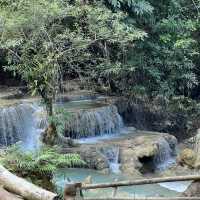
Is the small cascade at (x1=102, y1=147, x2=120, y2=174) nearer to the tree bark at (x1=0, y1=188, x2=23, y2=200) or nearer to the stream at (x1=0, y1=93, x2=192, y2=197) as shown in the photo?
the stream at (x1=0, y1=93, x2=192, y2=197)

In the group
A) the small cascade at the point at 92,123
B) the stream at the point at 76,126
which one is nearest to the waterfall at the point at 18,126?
the stream at the point at 76,126

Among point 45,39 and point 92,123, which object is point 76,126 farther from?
point 45,39

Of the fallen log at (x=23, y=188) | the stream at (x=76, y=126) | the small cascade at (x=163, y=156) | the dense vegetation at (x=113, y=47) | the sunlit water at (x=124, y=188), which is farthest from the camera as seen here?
the stream at (x=76, y=126)

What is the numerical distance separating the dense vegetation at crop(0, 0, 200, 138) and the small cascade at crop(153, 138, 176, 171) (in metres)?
2.13

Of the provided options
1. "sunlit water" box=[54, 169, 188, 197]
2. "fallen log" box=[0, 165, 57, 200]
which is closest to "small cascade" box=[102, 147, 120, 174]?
"sunlit water" box=[54, 169, 188, 197]

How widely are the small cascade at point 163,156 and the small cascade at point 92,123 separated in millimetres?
1709

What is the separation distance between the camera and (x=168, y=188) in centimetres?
1005

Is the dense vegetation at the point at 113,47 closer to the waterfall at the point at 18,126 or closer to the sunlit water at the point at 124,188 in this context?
the waterfall at the point at 18,126

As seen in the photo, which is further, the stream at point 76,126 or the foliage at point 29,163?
the stream at point 76,126

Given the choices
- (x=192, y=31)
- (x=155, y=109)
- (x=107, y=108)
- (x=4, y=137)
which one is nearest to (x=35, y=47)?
(x=4, y=137)

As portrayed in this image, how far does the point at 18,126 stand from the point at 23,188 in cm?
787

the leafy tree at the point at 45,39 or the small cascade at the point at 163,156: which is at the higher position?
A: the leafy tree at the point at 45,39

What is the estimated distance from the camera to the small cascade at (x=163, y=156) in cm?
1178

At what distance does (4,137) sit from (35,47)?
9.50 ft
